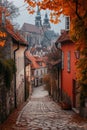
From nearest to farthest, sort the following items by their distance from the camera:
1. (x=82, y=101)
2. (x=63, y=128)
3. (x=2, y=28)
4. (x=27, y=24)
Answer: (x=63, y=128)
(x=82, y=101)
(x=2, y=28)
(x=27, y=24)

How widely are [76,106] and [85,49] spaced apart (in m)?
11.8

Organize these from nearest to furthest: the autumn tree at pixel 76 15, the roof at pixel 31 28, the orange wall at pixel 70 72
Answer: the autumn tree at pixel 76 15 < the orange wall at pixel 70 72 < the roof at pixel 31 28

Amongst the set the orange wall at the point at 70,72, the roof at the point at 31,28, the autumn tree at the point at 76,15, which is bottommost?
the orange wall at the point at 70,72

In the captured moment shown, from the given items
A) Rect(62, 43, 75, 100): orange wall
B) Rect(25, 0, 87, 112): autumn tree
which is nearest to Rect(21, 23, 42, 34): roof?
Rect(62, 43, 75, 100): orange wall

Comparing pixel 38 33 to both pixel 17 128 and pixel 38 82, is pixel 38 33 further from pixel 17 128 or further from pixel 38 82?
pixel 17 128

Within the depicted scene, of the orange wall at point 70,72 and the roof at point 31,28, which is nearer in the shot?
the orange wall at point 70,72

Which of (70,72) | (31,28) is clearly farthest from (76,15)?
(31,28)

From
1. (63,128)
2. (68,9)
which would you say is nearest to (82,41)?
(68,9)

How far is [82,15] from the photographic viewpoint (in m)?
11.8

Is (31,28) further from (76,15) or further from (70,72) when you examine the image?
(76,15)

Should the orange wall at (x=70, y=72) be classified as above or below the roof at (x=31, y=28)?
below

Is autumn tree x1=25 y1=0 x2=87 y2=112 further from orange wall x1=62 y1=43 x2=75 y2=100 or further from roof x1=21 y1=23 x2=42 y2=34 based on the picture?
roof x1=21 y1=23 x2=42 y2=34

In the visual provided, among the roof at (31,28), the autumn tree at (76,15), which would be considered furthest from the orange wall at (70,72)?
the roof at (31,28)

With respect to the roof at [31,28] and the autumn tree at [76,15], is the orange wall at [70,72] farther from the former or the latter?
the roof at [31,28]
